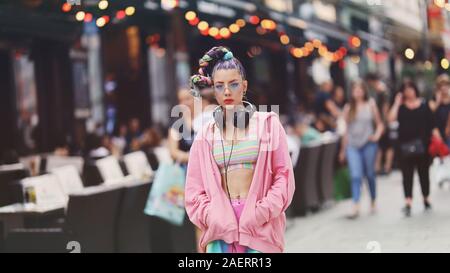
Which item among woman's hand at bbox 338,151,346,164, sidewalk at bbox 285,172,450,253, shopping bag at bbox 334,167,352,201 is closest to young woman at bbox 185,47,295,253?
sidewalk at bbox 285,172,450,253

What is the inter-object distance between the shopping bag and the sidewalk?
136mm

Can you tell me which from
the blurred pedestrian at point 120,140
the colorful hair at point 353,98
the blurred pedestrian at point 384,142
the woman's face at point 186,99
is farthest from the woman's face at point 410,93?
the blurred pedestrian at point 120,140

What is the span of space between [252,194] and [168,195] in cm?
347

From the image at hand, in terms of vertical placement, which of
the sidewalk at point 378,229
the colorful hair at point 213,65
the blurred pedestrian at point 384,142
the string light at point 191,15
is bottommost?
the sidewalk at point 378,229

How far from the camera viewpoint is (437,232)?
7.88 m

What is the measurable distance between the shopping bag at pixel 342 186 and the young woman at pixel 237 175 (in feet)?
28.0

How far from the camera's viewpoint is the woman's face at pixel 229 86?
4016mm

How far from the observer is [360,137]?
10.6 m

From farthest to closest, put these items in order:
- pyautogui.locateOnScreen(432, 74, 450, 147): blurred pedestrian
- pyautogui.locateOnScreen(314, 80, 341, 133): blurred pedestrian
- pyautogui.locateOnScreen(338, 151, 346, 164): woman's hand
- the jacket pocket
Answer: pyautogui.locateOnScreen(314, 80, 341, 133): blurred pedestrian
pyautogui.locateOnScreen(338, 151, 346, 164): woman's hand
pyautogui.locateOnScreen(432, 74, 450, 147): blurred pedestrian
the jacket pocket

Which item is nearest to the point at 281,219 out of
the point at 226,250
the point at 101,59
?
the point at 226,250

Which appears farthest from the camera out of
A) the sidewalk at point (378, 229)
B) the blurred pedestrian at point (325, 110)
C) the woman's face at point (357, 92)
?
the blurred pedestrian at point (325, 110)

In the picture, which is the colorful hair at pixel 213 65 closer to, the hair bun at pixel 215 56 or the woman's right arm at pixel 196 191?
the hair bun at pixel 215 56

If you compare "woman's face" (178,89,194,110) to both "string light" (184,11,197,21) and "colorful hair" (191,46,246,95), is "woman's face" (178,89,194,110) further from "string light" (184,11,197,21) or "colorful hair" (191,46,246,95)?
"string light" (184,11,197,21)

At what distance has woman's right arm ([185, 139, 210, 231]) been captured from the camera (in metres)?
3.99
